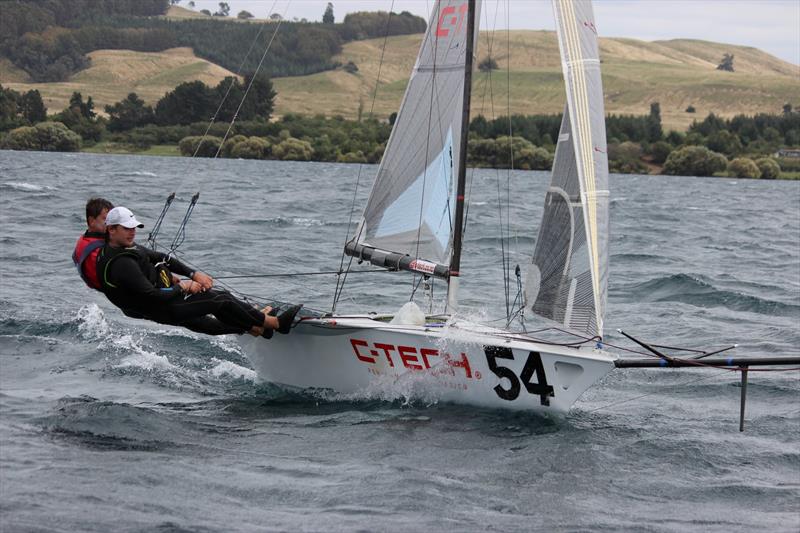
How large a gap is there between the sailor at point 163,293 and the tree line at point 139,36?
118046mm

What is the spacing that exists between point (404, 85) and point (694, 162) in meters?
59.6

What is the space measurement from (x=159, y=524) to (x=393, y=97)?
122394 millimetres

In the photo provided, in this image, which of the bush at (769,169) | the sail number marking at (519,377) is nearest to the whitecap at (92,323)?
the sail number marking at (519,377)

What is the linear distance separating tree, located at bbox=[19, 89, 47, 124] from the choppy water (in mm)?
64196

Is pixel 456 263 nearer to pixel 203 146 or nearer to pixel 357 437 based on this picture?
pixel 357 437

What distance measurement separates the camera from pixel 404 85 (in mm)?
130125

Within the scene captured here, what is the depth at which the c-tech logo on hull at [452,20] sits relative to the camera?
994 centimetres

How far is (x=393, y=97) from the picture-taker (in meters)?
127

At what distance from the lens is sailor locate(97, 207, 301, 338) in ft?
28.0

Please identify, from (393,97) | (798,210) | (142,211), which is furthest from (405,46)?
(142,211)

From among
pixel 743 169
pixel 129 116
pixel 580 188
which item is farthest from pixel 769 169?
pixel 580 188

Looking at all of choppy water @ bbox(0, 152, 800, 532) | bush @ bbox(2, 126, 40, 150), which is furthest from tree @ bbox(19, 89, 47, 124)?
choppy water @ bbox(0, 152, 800, 532)

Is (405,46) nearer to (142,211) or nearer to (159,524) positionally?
(142,211)

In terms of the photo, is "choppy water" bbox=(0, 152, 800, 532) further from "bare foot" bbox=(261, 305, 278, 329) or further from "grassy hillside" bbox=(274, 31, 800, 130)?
"grassy hillside" bbox=(274, 31, 800, 130)
